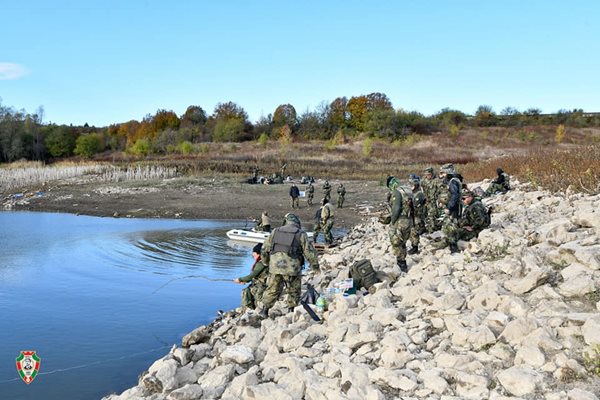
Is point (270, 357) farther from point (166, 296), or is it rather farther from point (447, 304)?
point (166, 296)

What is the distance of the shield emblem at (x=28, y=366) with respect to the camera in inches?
395

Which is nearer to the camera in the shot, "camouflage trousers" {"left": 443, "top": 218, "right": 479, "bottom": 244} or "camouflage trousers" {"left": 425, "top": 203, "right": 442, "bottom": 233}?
"camouflage trousers" {"left": 443, "top": 218, "right": 479, "bottom": 244}

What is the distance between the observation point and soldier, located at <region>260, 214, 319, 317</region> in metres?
9.50

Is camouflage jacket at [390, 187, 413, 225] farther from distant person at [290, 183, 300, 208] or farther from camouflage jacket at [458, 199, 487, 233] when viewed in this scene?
distant person at [290, 183, 300, 208]

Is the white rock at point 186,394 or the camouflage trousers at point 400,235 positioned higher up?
the camouflage trousers at point 400,235

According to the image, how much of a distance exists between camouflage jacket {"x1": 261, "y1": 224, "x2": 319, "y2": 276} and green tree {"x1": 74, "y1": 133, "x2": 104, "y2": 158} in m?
73.8

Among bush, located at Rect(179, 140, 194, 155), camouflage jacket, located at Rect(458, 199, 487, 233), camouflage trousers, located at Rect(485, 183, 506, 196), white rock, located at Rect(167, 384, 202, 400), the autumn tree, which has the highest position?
the autumn tree

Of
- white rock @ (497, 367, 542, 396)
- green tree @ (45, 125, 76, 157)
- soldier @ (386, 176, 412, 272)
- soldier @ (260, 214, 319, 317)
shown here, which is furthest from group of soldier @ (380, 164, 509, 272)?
green tree @ (45, 125, 76, 157)

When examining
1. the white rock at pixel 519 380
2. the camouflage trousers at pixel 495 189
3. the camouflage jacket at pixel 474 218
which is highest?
the camouflage trousers at pixel 495 189

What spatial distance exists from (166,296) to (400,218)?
24.6ft

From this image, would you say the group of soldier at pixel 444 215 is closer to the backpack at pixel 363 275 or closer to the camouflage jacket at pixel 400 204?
the camouflage jacket at pixel 400 204

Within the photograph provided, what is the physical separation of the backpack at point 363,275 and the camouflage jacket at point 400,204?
4.69 ft

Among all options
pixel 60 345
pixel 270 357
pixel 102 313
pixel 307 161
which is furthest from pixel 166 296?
pixel 307 161

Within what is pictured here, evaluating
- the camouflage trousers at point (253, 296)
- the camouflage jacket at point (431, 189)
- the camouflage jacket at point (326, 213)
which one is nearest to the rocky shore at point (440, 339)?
the camouflage trousers at point (253, 296)
